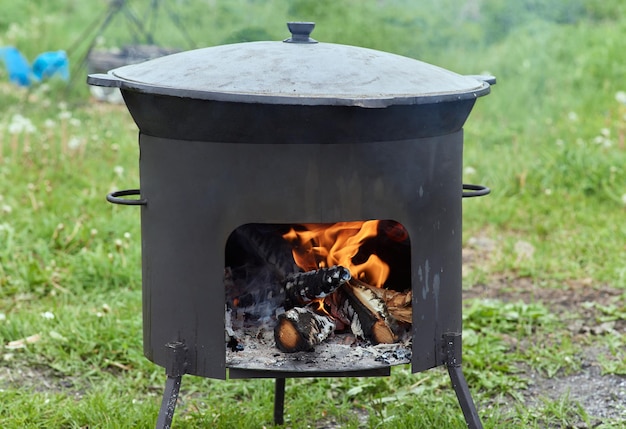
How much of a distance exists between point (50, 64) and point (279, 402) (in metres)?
4.80

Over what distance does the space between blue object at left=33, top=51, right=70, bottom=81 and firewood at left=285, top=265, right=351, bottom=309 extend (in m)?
5.02

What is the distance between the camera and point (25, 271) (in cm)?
425

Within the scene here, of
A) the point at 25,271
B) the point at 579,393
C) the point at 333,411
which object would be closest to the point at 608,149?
the point at 579,393

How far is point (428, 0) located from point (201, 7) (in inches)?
94.3

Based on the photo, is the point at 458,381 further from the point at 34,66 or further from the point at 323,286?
the point at 34,66

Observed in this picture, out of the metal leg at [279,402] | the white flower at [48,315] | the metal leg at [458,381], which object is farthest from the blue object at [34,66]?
the metal leg at [458,381]

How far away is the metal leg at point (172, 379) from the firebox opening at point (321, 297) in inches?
5.4

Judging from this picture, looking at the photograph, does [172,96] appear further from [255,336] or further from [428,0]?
[428,0]

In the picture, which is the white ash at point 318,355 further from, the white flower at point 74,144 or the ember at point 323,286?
the white flower at point 74,144

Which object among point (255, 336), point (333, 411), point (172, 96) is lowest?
point (333, 411)

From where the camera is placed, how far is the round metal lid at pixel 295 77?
2.19 metres

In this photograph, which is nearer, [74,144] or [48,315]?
[48,315]

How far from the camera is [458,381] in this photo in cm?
254

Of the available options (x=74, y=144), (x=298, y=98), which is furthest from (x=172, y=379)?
(x=74, y=144)
